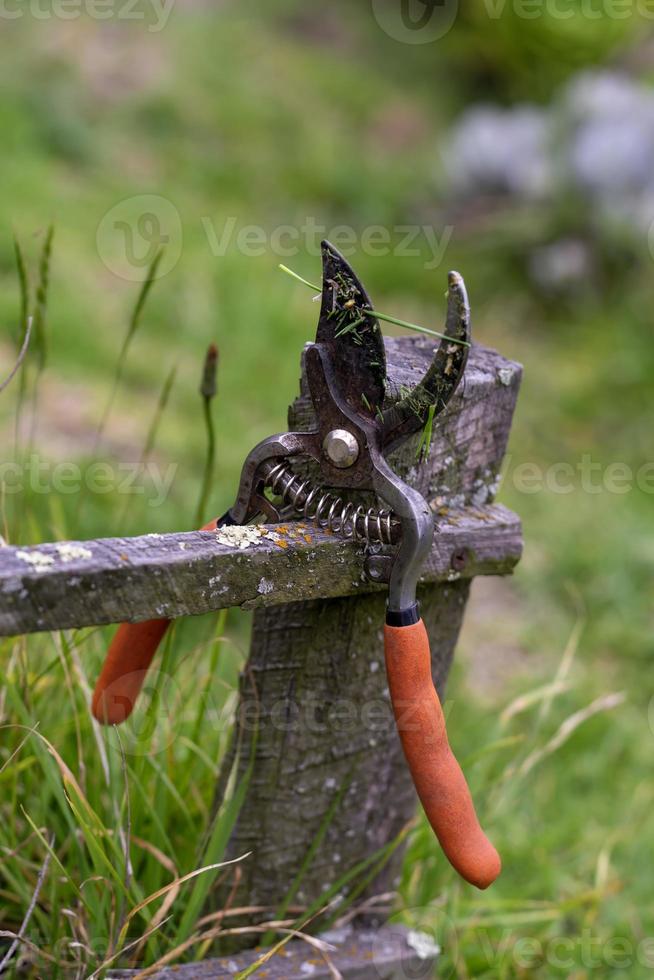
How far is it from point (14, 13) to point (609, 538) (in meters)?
4.56

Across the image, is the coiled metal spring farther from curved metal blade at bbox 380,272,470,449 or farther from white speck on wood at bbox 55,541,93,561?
white speck on wood at bbox 55,541,93,561

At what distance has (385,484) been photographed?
54.0 inches

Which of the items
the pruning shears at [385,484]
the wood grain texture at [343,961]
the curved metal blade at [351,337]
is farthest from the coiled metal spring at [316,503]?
the wood grain texture at [343,961]

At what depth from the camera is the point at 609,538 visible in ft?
13.0

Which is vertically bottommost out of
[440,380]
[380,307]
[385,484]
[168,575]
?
[380,307]

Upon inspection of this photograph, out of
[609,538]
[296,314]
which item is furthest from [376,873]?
[296,314]

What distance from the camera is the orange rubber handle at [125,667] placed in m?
1.57

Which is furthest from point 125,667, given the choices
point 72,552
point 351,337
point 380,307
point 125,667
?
point 380,307

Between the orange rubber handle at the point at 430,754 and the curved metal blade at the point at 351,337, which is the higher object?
the curved metal blade at the point at 351,337

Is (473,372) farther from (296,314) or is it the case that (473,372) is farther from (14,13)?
(14,13)

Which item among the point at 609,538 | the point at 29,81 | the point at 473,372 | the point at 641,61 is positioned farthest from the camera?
the point at 641,61

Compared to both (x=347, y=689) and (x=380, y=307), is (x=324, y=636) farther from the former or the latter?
(x=380, y=307)

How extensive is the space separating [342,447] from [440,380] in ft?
0.48

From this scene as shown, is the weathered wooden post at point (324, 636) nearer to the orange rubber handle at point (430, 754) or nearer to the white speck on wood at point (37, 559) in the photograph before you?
the white speck on wood at point (37, 559)
